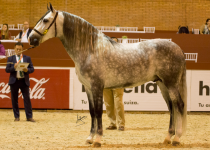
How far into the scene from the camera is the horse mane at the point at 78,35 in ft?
14.9

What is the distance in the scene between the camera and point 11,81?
7.31 meters

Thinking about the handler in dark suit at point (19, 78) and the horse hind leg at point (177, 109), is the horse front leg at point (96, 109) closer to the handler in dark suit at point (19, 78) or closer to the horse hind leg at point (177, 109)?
the horse hind leg at point (177, 109)

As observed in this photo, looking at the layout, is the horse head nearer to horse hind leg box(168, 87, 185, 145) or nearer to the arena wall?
horse hind leg box(168, 87, 185, 145)

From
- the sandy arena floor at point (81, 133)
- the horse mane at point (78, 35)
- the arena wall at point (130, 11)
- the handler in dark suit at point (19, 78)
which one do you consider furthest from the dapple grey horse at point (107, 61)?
the arena wall at point (130, 11)

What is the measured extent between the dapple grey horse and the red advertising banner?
408 cm

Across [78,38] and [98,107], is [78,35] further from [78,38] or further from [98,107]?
[98,107]

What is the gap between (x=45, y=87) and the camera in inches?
343

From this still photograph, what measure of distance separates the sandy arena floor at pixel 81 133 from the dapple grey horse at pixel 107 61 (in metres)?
0.39

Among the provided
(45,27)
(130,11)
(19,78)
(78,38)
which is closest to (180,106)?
(78,38)

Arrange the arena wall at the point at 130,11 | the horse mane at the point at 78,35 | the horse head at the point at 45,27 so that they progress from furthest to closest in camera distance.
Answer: the arena wall at the point at 130,11 < the horse mane at the point at 78,35 < the horse head at the point at 45,27

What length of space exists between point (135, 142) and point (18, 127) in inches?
110

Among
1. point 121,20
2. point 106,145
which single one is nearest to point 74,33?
point 106,145

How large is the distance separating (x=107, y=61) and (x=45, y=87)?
14.8 feet

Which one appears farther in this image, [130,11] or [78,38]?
[130,11]
